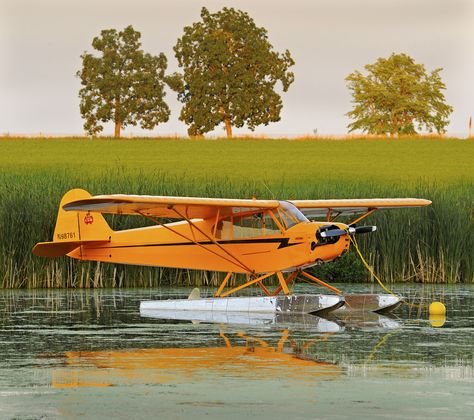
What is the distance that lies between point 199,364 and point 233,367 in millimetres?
345

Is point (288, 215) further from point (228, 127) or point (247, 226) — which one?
point (228, 127)

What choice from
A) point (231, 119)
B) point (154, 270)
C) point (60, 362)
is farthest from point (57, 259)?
point (231, 119)

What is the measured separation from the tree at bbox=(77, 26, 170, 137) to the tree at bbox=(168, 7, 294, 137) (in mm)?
1767

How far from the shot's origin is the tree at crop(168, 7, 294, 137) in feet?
246

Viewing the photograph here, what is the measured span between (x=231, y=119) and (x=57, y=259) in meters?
57.3

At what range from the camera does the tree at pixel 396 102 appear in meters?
88.8

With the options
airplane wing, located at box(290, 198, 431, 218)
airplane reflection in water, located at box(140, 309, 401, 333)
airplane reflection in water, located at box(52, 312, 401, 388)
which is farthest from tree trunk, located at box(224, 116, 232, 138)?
airplane reflection in water, located at box(52, 312, 401, 388)

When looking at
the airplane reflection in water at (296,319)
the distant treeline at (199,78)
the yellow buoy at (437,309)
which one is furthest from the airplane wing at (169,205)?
the distant treeline at (199,78)

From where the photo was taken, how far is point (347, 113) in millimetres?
92625

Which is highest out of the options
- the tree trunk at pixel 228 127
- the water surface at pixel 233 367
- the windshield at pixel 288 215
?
the tree trunk at pixel 228 127

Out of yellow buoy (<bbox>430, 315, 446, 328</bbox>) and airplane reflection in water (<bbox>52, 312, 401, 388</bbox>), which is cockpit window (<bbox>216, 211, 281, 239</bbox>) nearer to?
yellow buoy (<bbox>430, 315, 446, 328</bbox>)

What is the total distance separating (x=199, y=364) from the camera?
9750 mm

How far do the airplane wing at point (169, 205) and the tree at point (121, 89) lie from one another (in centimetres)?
5941

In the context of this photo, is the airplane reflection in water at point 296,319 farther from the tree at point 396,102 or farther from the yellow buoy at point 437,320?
the tree at point 396,102
